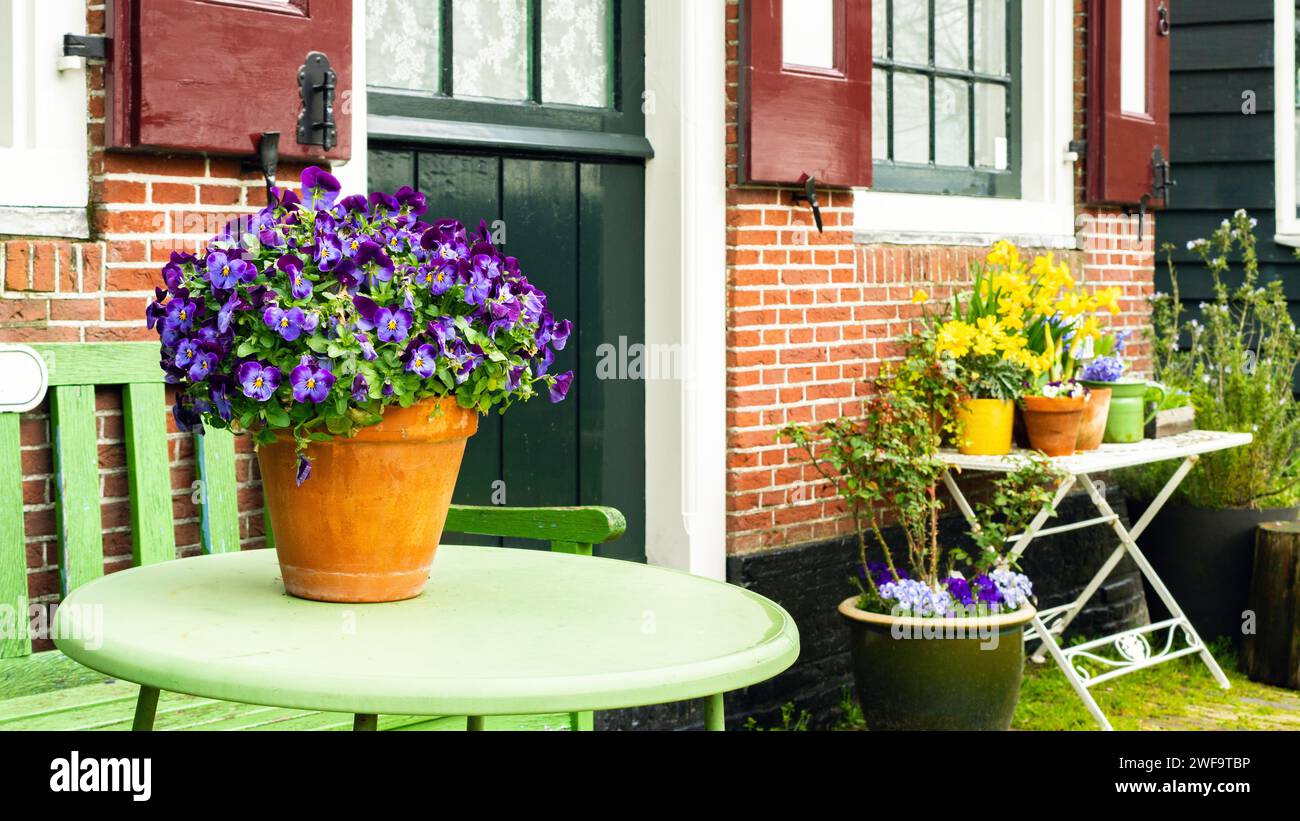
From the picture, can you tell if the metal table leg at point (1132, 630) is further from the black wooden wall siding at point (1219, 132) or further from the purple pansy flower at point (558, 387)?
the purple pansy flower at point (558, 387)

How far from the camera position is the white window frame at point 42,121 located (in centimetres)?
295

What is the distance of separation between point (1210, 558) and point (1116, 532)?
512mm

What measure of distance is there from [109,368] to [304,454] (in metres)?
1.13

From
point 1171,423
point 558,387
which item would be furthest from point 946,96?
point 558,387

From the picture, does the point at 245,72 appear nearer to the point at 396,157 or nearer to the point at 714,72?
the point at 396,157

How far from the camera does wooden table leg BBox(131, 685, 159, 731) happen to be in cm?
217

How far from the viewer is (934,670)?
418cm

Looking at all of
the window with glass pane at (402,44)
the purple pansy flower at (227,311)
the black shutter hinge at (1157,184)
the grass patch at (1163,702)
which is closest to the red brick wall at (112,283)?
the window with glass pane at (402,44)

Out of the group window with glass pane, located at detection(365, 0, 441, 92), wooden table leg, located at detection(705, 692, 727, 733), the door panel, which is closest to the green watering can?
the door panel

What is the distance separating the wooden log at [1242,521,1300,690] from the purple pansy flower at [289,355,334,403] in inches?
171

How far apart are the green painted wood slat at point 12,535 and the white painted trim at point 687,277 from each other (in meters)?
1.88

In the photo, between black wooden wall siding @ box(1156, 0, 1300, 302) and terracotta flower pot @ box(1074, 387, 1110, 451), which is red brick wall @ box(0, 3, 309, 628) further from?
black wooden wall siding @ box(1156, 0, 1300, 302)

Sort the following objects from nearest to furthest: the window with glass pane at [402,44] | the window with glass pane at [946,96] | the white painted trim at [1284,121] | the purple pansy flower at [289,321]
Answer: the purple pansy flower at [289,321] → the window with glass pane at [402,44] → the window with glass pane at [946,96] → the white painted trim at [1284,121]

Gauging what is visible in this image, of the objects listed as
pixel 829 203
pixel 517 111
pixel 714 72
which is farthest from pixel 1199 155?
pixel 517 111
